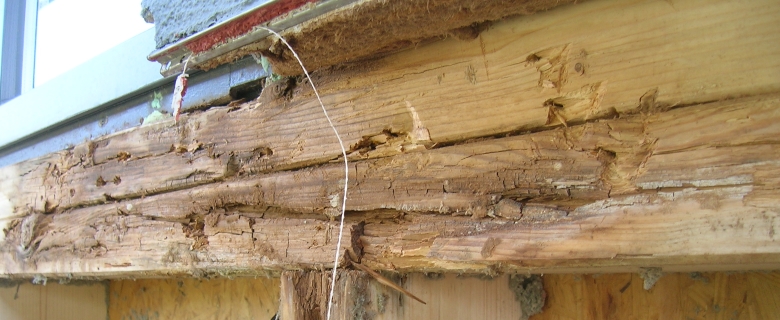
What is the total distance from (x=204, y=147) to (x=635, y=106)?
80 centimetres

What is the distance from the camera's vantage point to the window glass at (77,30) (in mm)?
1785

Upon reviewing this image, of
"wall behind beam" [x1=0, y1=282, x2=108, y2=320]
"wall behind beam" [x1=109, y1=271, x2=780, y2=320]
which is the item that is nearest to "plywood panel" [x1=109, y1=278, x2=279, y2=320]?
"wall behind beam" [x1=0, y1=282, x2=108, y2=320]

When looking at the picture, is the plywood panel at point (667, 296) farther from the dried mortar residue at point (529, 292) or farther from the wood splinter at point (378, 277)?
the wood splinter at point (378, 277)

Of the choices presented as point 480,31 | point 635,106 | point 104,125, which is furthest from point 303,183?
point 104,125

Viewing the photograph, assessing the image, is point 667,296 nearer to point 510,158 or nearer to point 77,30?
point 510,158

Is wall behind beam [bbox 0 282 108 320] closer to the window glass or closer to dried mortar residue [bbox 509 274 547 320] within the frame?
the window glass

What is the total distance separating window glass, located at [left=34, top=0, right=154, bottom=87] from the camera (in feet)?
5.86

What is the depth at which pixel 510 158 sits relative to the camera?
677mm

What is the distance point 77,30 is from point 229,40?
5.41ft

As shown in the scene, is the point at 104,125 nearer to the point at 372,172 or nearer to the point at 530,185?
the point at 372,172

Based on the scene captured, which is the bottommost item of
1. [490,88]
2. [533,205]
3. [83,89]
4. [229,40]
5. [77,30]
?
[533,205]

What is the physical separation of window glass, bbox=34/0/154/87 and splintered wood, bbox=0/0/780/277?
3.03ft

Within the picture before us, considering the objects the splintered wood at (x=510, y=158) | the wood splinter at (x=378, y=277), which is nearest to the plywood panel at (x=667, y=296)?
the splintered wood at (x=510, y=158)

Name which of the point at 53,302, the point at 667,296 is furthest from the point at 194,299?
the point at 667,296
